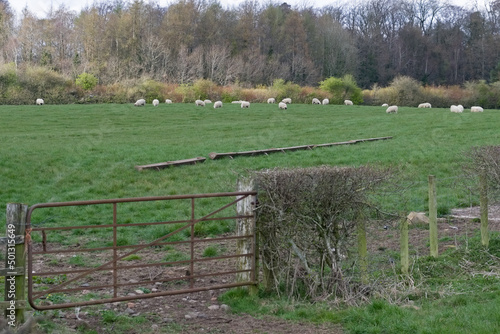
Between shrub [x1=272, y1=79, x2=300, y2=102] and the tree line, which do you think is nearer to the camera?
shrub [x1=272, y1=79, x2=300, y2=102]

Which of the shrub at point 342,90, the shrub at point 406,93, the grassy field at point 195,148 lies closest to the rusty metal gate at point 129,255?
the grassy field at point 195,148

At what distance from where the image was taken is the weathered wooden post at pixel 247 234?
7.29 m

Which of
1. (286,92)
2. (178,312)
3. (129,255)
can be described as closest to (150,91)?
(286,92)

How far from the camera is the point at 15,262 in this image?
5.82 m

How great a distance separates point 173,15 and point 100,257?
7348cm

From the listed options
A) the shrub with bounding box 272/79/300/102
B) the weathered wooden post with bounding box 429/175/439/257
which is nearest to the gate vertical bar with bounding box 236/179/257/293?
the weathered wooden post with bounding box 429/175/439/257

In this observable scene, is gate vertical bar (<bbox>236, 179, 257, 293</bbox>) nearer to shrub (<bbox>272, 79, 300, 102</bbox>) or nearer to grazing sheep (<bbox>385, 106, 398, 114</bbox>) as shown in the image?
grazing sheep (<bbox>385, 106, 398, 114</bbox>)

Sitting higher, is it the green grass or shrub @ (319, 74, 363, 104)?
shrub @ (319, 74, 363, 104)

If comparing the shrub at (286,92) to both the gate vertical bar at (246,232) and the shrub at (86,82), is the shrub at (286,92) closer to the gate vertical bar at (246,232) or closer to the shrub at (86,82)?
the shrub at (86,82)

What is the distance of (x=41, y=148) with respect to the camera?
20156 millimetres

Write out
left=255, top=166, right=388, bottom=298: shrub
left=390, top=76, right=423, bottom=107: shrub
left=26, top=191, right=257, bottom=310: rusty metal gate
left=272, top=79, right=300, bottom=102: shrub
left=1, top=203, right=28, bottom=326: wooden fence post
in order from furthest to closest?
1. left=390, top=76, right=423, bottom=107: shrub
2. left=272, top=79, right=300, bottom=102: shrub
3. left=255, top=166, right=388, bottom=298: shrub
4. left=26, top=191, right=257, bottom=310: rusty metal gate
5. left=1, top=203, right=28, bottom=326: wooden fence post

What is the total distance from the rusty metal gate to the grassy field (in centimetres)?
53

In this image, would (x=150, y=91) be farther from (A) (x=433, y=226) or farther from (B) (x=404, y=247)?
(B) (x=404, y=247)

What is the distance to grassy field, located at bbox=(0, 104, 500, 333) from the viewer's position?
590 inches
